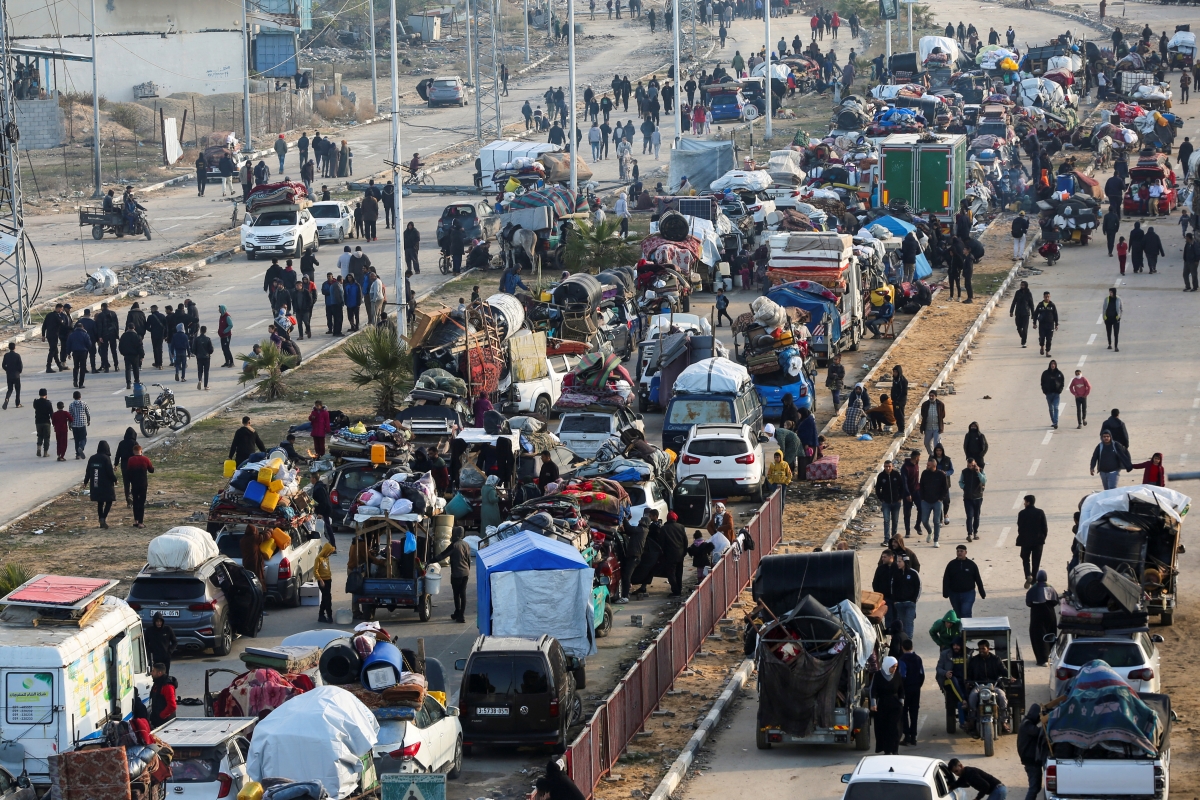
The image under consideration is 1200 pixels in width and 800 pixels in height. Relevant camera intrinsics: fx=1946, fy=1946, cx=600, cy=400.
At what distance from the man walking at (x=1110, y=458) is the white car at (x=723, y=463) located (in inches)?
206

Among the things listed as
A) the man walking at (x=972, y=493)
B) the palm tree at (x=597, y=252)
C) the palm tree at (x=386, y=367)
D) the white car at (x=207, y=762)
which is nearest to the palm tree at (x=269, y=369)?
the palm tree at (x=386, y=367)

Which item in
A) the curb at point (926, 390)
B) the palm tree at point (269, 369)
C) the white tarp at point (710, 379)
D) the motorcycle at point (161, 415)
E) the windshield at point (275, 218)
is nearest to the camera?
the curb at point (926, 390)

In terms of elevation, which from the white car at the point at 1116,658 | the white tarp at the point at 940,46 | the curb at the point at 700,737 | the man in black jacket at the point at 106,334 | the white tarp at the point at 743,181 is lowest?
the curb at the point at 700,737

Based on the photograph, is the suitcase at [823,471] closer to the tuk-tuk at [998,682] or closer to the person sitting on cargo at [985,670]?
the tuk-tuk at [998,682]

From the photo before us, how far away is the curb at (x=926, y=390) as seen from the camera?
1150 inches

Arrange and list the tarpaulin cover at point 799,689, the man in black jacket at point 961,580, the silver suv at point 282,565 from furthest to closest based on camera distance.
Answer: the silver suv at point 282,565, the man in black jacket at point 961,580, the tarpaulin cover at point 799,689

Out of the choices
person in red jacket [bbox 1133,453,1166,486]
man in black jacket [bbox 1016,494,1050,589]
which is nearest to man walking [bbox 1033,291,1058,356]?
person in red jacket [bbox 1133,453,1166,486]

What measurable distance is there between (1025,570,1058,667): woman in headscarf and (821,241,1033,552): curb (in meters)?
5.04

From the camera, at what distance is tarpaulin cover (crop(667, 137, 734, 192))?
59656mm

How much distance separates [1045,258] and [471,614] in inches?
1121

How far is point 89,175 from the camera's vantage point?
6806 cm

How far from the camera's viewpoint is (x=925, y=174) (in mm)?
52500

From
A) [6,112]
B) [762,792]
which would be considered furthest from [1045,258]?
[762,792]

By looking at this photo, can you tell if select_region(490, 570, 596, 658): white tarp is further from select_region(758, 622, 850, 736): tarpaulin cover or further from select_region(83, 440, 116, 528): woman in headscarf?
select_region(83, 440, 116, 528): woman in headscarf
